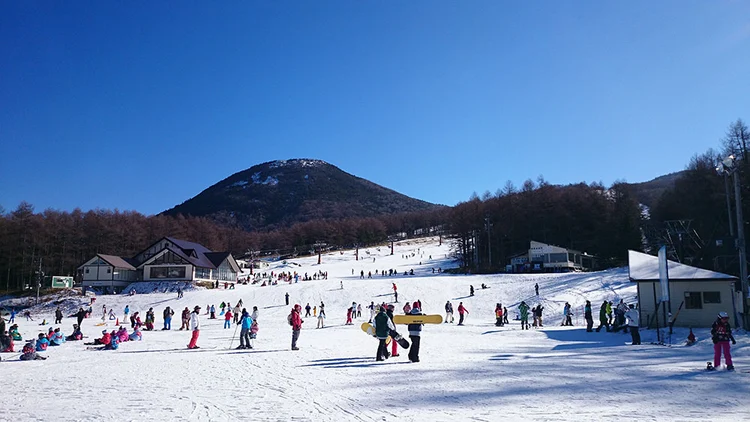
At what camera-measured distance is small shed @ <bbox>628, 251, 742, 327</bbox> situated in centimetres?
2233

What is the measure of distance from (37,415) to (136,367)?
6.30 m

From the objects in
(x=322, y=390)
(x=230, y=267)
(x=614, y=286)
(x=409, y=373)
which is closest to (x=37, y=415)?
(x=322, y=390)

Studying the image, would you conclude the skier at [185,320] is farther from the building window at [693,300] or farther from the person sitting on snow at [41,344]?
the building window at [693,300]

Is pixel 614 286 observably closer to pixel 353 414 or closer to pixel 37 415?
pixel 353 414

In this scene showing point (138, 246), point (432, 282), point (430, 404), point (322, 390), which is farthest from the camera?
point (138, 246)

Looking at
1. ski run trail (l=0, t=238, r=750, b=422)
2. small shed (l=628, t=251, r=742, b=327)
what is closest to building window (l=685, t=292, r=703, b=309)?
small shed (l=628, t=251, r=742, b=327)

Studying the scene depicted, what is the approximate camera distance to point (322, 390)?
993 centimetres

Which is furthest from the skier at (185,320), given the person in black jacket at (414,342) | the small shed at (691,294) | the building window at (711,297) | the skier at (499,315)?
the building window at (711,297)

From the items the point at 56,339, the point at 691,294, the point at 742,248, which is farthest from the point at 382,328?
the point at 691,294

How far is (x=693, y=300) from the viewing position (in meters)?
22.9

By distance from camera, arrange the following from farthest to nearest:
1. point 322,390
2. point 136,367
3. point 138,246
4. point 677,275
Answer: point 138,246, point 677,275, point 136,367, point 322,390

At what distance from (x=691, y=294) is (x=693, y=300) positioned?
0.91ft

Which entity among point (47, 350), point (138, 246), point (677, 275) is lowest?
point (47, 350)

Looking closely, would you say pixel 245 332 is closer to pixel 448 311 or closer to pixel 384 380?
pixel 384 380
